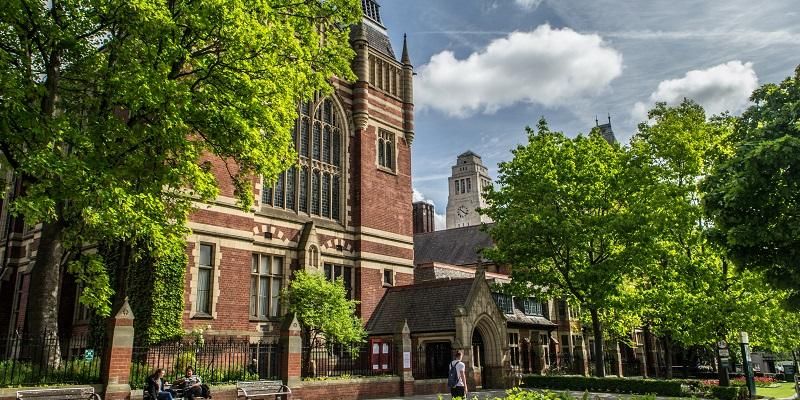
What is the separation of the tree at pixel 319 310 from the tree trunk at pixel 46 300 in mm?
10052

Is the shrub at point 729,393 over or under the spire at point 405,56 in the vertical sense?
under

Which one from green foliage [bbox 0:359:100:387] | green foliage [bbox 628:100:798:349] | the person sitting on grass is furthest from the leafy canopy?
green foliage [bbox 0:359:100:387]

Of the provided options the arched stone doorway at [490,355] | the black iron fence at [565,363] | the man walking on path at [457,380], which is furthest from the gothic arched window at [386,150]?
the black iron fence at [565,363]

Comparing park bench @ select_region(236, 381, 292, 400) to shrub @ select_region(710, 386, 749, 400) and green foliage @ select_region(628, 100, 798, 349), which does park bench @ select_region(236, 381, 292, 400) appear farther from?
shrub @ select_region(710, 386, 749, 400)

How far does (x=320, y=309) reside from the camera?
2458cm

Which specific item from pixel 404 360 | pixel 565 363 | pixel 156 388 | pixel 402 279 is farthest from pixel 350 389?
pixel 565 363

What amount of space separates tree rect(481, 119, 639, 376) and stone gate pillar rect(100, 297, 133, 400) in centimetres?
1768

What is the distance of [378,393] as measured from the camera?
72.5 feet

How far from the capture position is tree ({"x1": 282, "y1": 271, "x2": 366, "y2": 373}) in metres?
24.0

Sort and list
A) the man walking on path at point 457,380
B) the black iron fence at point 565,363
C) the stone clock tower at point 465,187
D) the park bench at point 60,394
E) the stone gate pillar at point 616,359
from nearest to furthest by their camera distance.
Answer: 1. the park bench at point 60,394
2. the man walking on path at point 457,380
3. the black iron fence at point 565,363
4. the stone gate pillar at point 616,359
5. the stone clock tower at point 465,187

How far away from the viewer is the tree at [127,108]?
13281 mm

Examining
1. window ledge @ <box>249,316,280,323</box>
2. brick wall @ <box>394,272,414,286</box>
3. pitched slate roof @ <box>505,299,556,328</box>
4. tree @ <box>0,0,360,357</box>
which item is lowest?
window ledge @ <box>249,316,280,323</box>

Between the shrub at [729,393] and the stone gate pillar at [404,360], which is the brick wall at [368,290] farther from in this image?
the shrub at [729,393]

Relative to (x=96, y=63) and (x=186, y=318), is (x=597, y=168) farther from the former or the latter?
(x=96, y=63)
